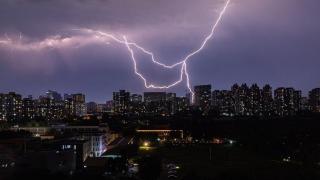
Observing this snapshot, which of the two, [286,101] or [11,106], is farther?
[286,101]

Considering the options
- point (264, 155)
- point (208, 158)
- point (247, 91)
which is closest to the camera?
point (208, 158)

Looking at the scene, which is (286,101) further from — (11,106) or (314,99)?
(11,106)

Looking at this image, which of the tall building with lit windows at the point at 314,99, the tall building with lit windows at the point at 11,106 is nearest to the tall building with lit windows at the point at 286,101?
the tall building with lit windows at the point at 314,99

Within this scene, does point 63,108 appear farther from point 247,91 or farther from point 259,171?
point 259,171

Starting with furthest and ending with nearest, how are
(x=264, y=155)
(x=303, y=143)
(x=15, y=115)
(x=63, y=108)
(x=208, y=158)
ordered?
(x=63, y=108) → (x=15, y=115) → (x=303, y=143) → (x=264, y=155) → (x=208, y=158)

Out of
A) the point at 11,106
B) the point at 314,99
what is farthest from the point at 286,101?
the point at 11,106

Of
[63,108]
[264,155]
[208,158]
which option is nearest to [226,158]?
[208,158]

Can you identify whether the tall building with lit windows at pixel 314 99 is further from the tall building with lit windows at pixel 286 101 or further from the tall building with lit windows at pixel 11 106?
the tall building with lit windows at pixel 11 106

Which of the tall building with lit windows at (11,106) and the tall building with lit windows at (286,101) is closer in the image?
the tall building with lit windows at (11,106)

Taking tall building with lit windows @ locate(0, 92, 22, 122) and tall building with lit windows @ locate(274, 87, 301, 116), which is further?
tall building with lit windows @ locate(274, 87, 301, 116)

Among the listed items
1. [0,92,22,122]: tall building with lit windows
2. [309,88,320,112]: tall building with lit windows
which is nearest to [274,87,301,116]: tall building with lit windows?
[309,88,320,112]: tall building with lit windows

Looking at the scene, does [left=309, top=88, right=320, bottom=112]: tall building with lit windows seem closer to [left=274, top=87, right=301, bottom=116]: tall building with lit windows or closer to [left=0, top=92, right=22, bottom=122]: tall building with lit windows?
[left=274, top=87, right=301, bottom=116]: tall building with lit windows
